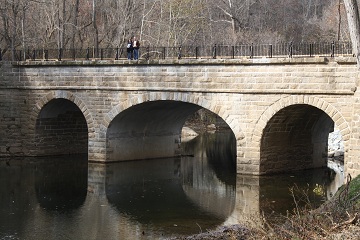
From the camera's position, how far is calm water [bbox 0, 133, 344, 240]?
20.8 metres

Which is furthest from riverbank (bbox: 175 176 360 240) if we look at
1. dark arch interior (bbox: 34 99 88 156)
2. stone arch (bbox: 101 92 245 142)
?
dark arch interior (bbox: 34 99 88 156)

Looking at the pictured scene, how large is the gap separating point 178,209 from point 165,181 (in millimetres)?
5334

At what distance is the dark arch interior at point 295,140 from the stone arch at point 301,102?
0.74ft

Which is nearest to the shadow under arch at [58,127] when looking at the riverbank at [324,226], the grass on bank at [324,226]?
the riverbank at [324,226]

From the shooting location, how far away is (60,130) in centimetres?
3497

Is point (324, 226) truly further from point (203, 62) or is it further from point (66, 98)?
point (66, 98)

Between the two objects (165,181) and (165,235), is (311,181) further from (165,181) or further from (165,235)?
(165,235)

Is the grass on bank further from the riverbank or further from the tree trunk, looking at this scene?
the tree trunk

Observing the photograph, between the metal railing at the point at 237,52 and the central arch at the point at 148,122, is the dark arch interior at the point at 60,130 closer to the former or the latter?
the metal railing at the point at 237,52

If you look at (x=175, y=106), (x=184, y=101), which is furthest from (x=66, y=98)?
(x=184, y=101)

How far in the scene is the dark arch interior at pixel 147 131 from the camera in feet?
104

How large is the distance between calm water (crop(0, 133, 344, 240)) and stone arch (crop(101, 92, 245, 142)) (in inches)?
68.6

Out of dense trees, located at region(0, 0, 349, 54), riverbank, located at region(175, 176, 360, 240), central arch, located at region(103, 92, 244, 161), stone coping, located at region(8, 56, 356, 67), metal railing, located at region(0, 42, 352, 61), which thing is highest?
dense trees, located at region(0, 0, 349, 54)

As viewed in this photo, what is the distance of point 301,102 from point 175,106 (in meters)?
7.90
